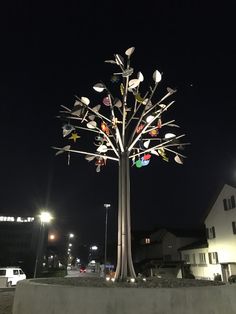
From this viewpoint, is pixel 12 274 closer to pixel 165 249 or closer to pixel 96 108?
pixel 96 108

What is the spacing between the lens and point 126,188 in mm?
9844

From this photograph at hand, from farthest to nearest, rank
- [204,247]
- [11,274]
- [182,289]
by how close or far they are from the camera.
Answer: [204,247], [11,274], [182,289]

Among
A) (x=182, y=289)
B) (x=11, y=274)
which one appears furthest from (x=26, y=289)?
(x=11, y=274)

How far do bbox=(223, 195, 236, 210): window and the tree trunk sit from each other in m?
22.1

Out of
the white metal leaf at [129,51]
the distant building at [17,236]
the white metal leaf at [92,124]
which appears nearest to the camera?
the white metal leaf at [129,51]

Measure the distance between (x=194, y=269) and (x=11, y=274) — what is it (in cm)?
2091

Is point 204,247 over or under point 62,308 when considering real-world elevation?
over

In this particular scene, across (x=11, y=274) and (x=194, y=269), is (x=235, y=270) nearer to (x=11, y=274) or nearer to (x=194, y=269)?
(x=194, y=269)

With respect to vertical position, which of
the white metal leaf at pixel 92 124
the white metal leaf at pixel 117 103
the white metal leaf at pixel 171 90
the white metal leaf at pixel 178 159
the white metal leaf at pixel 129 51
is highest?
the white metal leaf at pixel 129 51

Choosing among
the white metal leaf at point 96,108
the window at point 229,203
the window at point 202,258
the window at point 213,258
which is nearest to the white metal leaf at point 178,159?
the white metal leaf at point 96,108

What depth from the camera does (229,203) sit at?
29.8 meters

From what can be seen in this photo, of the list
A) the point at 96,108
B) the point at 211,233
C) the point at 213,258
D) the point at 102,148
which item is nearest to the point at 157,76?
the point at 96,108

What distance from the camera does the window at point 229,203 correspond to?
29123mm

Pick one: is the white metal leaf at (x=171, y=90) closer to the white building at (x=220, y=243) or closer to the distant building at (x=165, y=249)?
the white building at (x=220, y=243)
